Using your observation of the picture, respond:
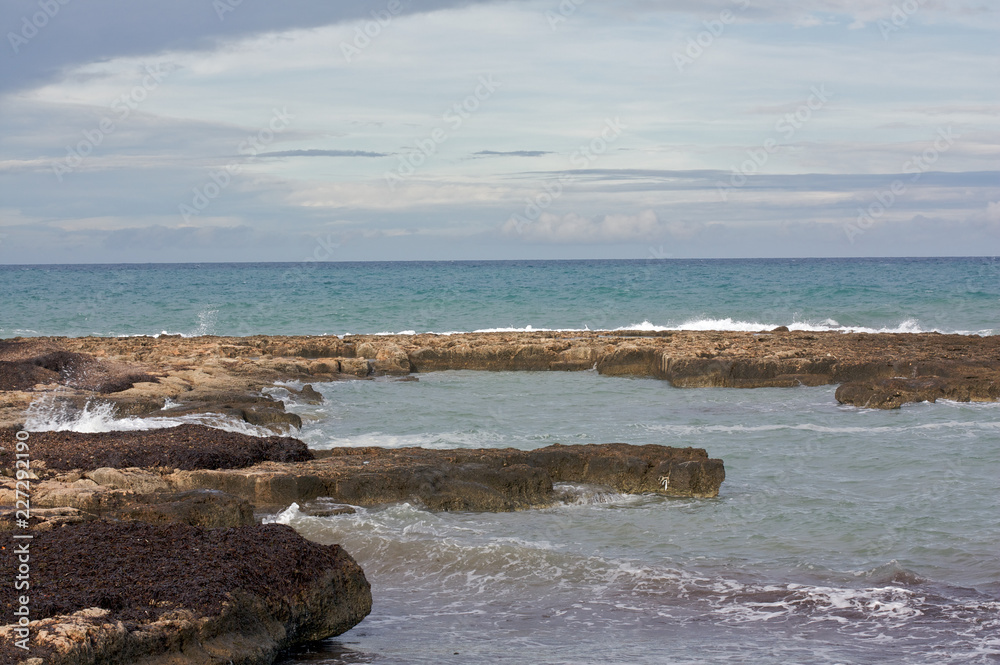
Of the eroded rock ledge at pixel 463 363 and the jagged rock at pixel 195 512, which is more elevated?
the eroded rock ledge at pixel 463 363

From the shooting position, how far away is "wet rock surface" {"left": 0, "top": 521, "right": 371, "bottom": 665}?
→ 582 cm

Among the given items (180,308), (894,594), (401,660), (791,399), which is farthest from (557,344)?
(180,308)

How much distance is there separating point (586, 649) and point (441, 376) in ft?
64.8

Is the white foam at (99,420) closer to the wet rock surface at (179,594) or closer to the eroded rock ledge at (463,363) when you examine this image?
the eroded rock ledge at (463,363)

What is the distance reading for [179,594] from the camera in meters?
6.45

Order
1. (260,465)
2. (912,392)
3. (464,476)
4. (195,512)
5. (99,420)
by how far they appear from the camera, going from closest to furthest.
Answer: (195,512), (260,465), (464,476), (99,420), (912,392)

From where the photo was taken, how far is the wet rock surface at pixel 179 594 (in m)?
5.82

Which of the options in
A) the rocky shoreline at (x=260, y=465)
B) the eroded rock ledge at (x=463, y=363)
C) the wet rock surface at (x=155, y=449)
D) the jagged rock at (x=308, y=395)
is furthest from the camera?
the jagged rock at (x=308, y=395)

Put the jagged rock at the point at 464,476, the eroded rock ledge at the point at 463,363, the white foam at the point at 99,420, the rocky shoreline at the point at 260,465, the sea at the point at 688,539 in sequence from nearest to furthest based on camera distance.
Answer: the rocky shoreline at the point at 260,465 < the sea at the point at 688,539 < the jagged rock at the point at 464,476 < the white foam at the point at 99,420 < the eroded rock ledge at the point at 463,363

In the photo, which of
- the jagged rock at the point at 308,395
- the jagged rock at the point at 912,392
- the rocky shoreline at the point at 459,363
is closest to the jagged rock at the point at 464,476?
the rocky shoreline at the point at 459,363

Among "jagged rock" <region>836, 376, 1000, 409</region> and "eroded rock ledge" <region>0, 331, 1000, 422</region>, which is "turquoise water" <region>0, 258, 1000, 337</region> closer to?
"eroded rock ledge" <region>0, 331, 1000, 422</region>

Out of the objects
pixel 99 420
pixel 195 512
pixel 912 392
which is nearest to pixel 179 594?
pixel 195 512

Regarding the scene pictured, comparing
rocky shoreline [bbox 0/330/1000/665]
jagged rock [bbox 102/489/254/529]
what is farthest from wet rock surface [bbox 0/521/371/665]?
jagged rock [bbox 102/489/254/529]

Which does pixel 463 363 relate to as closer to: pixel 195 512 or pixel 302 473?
pixel 302 473
